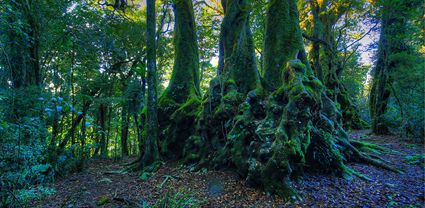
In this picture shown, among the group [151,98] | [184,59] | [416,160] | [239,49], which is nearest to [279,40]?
[239,49]

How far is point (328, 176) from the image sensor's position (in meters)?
5.16

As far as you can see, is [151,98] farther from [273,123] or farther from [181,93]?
[273,123]

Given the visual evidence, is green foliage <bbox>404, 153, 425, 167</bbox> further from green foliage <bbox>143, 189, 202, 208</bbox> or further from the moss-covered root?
green foliage <bbox>143, 189, 202, 208</bbox>

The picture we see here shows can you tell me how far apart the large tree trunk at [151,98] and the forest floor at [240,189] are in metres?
0.76

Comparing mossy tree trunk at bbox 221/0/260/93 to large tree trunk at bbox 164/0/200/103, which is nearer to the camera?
mossy tree trunk at bbox 221/0/260/93

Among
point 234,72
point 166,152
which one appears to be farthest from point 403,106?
point 166,152

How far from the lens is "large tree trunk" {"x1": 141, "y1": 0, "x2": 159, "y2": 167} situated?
7.33 m

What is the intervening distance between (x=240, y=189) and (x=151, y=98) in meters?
4.53

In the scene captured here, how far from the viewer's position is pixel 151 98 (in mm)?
7410

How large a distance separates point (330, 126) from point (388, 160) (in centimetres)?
255

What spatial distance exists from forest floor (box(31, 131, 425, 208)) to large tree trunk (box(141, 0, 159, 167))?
763mm

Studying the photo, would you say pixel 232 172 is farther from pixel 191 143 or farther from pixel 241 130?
pixel 191 143

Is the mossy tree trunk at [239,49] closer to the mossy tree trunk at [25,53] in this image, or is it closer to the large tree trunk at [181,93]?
the large tree trunk at [181,93]

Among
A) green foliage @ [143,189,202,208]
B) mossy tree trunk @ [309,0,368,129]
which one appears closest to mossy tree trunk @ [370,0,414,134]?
mossy tree trunk @ [309,0,368,129]
